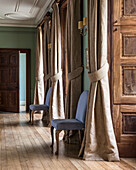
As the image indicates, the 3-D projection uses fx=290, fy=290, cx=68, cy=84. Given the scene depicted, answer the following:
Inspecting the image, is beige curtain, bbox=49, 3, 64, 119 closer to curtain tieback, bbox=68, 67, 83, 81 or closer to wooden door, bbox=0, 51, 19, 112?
curtain tieback, bbox=68, 67, 83, 81

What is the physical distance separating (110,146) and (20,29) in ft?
24.9

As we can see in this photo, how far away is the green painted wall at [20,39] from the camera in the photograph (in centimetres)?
1055

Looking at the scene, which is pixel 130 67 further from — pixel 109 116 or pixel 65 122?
pixel 65 122

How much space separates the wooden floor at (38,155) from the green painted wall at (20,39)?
16.3ft

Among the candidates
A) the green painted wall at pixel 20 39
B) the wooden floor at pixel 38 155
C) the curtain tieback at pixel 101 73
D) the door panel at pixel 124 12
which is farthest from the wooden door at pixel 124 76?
the green painted wall at pixel 20 39

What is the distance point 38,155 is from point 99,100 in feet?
4.09

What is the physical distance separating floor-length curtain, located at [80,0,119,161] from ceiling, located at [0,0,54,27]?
12.4 feet

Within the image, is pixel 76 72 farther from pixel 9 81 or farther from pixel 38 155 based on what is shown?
pixel 9 81

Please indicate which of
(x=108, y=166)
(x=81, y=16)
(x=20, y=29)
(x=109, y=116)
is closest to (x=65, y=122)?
(x=109, y=116)

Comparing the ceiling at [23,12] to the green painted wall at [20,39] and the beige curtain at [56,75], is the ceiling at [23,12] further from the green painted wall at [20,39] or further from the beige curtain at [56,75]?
the beige curtain at [56,75]

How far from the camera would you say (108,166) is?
376 centimetres

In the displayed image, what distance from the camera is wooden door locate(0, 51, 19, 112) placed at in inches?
404

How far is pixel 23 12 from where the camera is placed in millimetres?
9414

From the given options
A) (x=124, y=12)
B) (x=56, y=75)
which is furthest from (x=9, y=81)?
(x=124, y=12)
